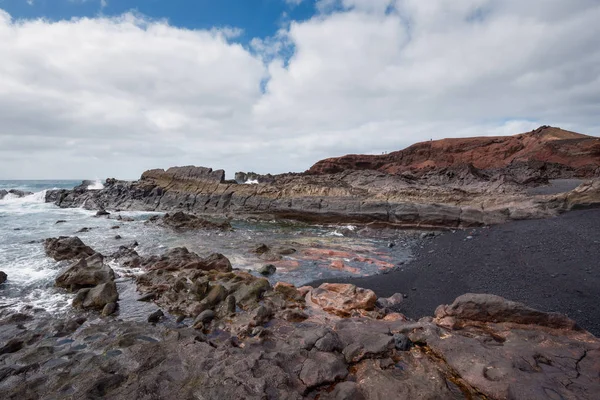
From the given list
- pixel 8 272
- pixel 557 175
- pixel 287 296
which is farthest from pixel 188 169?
pixel 557 175

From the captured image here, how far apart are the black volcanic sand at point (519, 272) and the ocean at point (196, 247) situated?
1.47 metres

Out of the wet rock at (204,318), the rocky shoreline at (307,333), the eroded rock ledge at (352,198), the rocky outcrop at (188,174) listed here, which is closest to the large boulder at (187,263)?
the rocky shoreline at (307,333)

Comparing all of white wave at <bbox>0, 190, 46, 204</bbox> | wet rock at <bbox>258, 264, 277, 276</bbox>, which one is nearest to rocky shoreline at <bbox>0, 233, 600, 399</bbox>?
wet rock at <bbox>258, 264, 277, 276</bbox>

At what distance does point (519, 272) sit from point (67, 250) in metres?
14.2

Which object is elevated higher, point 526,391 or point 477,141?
point 477,141

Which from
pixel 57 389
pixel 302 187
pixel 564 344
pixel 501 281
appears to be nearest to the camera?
pixel 57 389

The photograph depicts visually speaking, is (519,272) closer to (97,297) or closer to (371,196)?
(97,297)

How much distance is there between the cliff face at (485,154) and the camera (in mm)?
38250

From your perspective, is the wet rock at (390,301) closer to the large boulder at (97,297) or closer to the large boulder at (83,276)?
the large boulder at (97,297)

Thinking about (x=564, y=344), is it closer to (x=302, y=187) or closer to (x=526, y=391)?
(x=526, y=391)

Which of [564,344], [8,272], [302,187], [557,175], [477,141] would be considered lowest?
[8,272]

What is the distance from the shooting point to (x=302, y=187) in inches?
970

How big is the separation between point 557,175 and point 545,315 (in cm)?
3816

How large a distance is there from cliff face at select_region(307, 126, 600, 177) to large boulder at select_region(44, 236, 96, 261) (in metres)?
34.5
